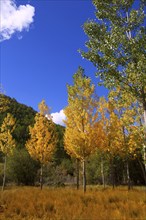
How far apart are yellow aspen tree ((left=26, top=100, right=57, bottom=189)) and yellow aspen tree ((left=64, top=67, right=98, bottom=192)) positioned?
11.2 feet

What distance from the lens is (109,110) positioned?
80.1 feet

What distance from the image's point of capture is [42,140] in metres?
23.6

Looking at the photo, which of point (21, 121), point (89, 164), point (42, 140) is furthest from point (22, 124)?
point (42, 140)

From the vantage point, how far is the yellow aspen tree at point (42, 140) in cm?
2347

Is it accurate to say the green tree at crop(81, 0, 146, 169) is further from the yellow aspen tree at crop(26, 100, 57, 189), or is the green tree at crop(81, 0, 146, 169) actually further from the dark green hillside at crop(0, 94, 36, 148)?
the dark green hillside at crop(0, 94, 36, 148)

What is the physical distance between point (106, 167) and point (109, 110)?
1550cm

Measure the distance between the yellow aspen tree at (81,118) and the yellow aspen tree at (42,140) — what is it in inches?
134

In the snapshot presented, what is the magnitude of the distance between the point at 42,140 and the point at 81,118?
617 cm

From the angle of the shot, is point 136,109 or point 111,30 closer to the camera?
point 111,30

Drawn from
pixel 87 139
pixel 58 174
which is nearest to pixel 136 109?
pixel 87 139

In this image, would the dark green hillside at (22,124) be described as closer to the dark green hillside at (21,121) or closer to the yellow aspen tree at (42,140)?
the dark green hillside at (21,121)

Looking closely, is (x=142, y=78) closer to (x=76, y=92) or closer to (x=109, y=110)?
(x=76, y=92)

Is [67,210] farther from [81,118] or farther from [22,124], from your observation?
[22,124]

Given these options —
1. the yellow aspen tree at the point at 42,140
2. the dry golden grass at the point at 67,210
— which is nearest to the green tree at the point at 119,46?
the dry golden grass at the point at 67,210
